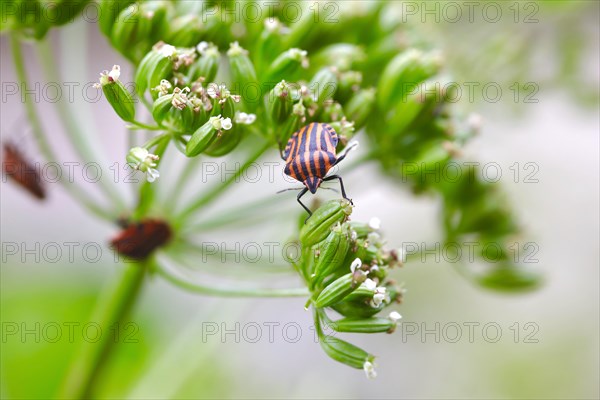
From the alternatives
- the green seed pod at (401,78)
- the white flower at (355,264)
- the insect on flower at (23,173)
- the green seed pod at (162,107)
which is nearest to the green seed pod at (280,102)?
the green seed pod at (162,107)

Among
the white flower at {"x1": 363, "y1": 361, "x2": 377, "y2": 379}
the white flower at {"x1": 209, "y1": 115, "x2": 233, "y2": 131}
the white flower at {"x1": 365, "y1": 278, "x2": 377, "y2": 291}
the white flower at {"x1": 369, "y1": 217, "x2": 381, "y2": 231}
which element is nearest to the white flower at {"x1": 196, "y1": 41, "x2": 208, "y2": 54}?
the white flower at {"x1": 209, "y1": 115, "x2": 233, "y2": 131}

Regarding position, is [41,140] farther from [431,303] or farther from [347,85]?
[431,303]

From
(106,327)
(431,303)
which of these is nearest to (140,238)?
(106,327)

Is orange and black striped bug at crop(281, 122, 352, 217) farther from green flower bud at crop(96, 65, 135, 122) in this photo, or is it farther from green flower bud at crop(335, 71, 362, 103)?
green flower bud at crop(96, 65, 135, 122)

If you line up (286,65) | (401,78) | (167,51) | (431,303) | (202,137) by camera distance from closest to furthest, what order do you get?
(202,137)
(167,51)
(286,65)
(401,78)
(431,303)

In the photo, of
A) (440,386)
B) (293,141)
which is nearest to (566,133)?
(440,386)

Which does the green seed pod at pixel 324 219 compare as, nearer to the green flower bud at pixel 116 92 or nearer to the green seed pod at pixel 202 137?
the green seed pod at pixel 202 137
